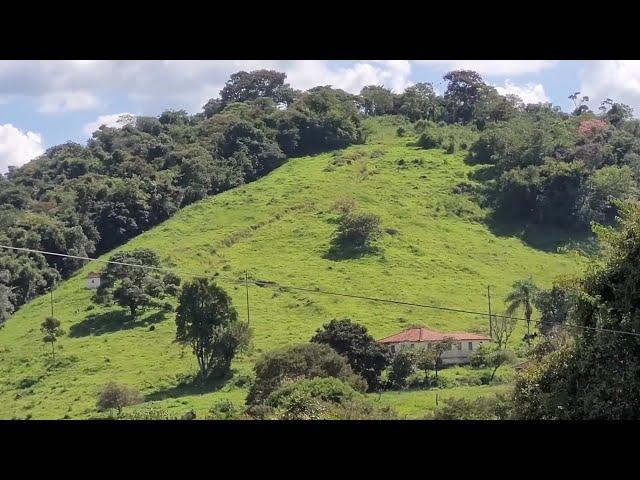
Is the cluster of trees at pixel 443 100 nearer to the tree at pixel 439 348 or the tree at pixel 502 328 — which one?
the tree at pixel 502 328

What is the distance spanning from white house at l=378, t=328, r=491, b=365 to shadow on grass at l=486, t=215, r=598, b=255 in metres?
10.9

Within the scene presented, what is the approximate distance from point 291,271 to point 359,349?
10050mm

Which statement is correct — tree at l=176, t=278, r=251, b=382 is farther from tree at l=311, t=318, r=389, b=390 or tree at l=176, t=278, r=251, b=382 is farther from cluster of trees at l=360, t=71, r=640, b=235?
cluster of trees at l=360, t=71, r=640, b=235

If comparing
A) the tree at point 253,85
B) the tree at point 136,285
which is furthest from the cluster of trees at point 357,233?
the tree at point 253,85

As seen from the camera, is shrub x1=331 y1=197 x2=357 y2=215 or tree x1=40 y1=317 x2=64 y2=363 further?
shrub x1=331 y1=197 x2=357 y2=215

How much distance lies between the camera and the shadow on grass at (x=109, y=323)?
2658 centimetres

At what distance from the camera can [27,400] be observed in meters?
22.4

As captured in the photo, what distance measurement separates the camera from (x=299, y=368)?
1714 cm

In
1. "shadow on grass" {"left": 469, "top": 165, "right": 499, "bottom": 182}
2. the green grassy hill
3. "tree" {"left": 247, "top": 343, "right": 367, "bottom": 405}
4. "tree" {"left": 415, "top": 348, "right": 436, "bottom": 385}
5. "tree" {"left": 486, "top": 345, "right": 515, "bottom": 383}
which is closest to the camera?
"tree" {"left": 247, "top": 343, "right": 367, "bottom": 405}

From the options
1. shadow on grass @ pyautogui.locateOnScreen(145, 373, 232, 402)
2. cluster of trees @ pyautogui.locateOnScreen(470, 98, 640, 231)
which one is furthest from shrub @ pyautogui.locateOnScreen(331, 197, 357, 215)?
shadow on grass @ pyautogui.locateOnScreen(145, 373, 232, 402)

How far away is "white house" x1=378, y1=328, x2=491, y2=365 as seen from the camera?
72.6 ft

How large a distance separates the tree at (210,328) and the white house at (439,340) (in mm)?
4146
